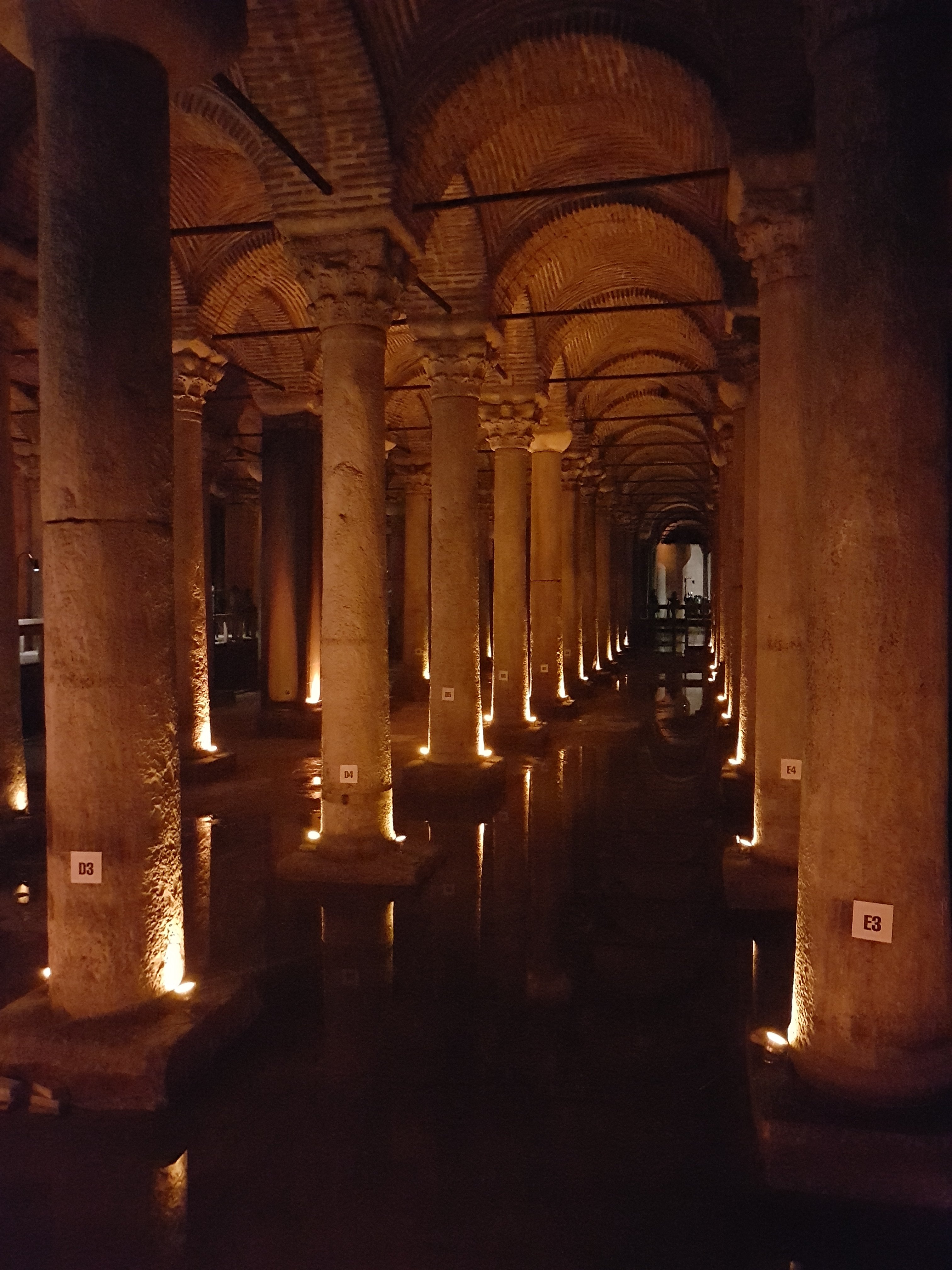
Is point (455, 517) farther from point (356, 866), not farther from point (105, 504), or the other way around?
point (105, 504)

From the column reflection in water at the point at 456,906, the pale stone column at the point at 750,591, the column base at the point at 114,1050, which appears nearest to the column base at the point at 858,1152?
the column reflection in water at the point at 456,906

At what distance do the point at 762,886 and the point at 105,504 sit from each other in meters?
4.40

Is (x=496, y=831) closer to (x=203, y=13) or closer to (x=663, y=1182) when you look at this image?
(x=663, y=1182)

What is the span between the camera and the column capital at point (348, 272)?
21.0ft

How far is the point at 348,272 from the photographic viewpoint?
6.43 meters

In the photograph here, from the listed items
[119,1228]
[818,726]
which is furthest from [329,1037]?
[818,726]

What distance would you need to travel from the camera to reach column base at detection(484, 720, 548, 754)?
11.8 m

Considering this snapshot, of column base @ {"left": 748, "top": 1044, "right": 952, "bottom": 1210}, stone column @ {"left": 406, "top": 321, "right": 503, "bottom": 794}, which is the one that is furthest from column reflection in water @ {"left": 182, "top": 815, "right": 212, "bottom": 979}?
column base @ {"left": 748, "top": 1044, "right": 952, "bottom": 1210}

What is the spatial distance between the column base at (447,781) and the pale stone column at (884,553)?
5824 millimetres

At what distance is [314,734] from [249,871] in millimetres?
6431

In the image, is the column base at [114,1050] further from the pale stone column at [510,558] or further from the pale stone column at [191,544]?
the pale stone column at [510,558]

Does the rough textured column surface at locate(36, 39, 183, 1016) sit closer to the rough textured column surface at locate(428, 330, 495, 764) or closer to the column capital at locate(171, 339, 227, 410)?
the rough textured column surface at locate(428, 330, 495, 764)

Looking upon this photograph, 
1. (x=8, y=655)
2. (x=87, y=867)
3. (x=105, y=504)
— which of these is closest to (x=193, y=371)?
(x=8, y=655)

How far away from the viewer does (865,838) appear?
330 cm
